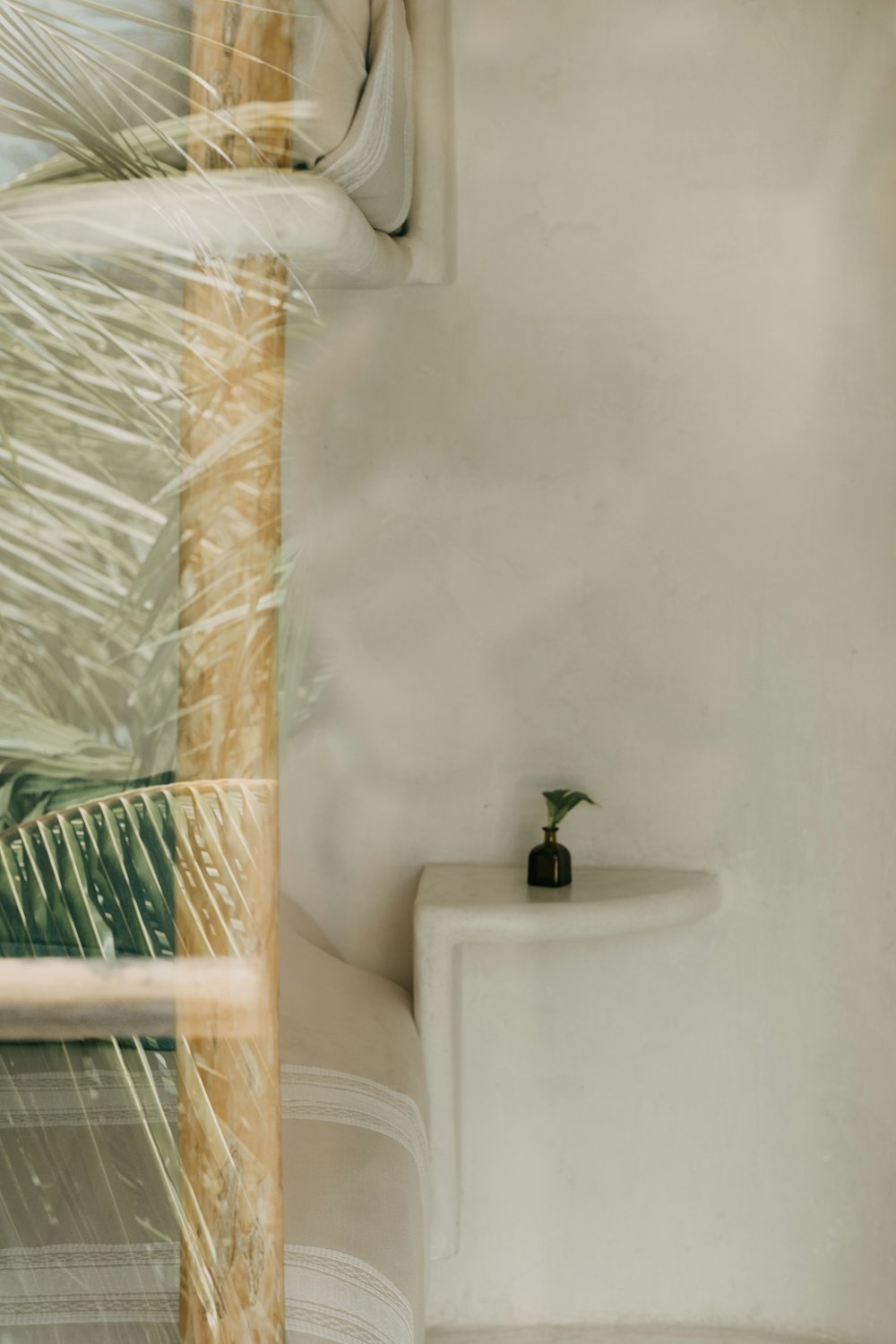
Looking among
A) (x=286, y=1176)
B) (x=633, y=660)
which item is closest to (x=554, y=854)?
(x=633, y=660)

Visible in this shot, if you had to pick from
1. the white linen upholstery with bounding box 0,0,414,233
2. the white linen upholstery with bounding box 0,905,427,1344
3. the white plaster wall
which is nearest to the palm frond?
the white linen upholstery with bounding box 0,0,414,233

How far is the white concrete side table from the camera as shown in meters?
1.25

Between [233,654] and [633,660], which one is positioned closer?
[233,654]

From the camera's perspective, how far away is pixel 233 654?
0.45 m

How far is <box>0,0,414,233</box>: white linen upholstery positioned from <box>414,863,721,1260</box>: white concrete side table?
739mm

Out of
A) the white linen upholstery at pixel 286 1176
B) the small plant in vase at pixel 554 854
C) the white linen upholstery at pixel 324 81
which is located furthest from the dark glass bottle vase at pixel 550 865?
the white linen upholstery at pixel 324 81

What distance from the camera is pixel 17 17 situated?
364 millimetres

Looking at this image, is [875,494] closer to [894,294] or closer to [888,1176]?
[894,294]

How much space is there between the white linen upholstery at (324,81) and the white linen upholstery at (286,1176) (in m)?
0.31

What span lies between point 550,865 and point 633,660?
288mm

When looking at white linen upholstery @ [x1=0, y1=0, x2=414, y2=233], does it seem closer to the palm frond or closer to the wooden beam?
the palm frond

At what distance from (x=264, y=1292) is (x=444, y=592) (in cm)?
103

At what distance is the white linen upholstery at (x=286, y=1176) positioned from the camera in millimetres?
379

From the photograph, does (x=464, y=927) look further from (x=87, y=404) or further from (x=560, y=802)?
(x=87, y=404)
